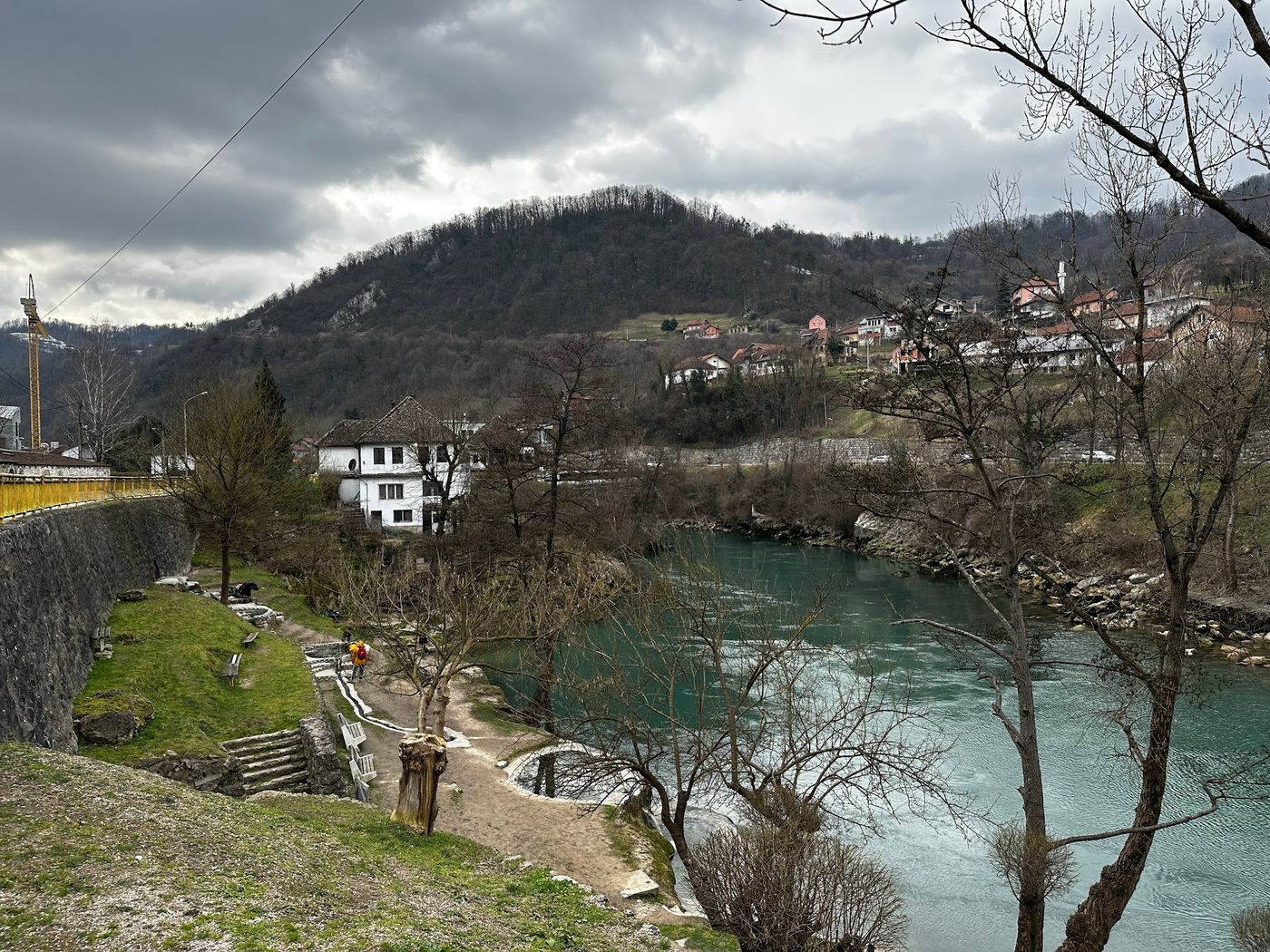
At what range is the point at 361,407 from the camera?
313ft

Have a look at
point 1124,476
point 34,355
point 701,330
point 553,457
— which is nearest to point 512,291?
point 701,330

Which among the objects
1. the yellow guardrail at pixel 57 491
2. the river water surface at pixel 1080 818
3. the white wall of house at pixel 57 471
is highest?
the white wall of house at pixel 57 471

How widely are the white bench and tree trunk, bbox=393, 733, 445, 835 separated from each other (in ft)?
12.5

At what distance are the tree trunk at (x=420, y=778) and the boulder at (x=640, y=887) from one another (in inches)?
127

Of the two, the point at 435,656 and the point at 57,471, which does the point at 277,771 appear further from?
the point at 57,471

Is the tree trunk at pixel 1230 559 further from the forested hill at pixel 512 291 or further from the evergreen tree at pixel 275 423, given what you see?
the forested hill at pixel 512 291

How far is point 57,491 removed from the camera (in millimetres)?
20078

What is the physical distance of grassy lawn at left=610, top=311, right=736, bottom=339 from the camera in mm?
137875

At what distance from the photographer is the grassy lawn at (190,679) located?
1485 centimetres

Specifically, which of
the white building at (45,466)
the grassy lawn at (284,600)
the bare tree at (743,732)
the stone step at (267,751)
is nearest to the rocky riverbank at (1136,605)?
the bare tree at (743,732)

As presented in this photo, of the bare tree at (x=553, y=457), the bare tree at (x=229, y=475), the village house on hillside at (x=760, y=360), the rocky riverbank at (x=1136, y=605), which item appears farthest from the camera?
the village house on hillside at (x=760, y=360)

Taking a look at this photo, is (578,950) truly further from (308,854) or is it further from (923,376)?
(923,376)

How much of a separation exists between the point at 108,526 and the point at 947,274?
979 inches

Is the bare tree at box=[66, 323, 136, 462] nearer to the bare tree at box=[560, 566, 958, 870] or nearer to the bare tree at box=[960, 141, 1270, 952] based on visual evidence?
the bare tree at box=[560, 566, 958, 870]
